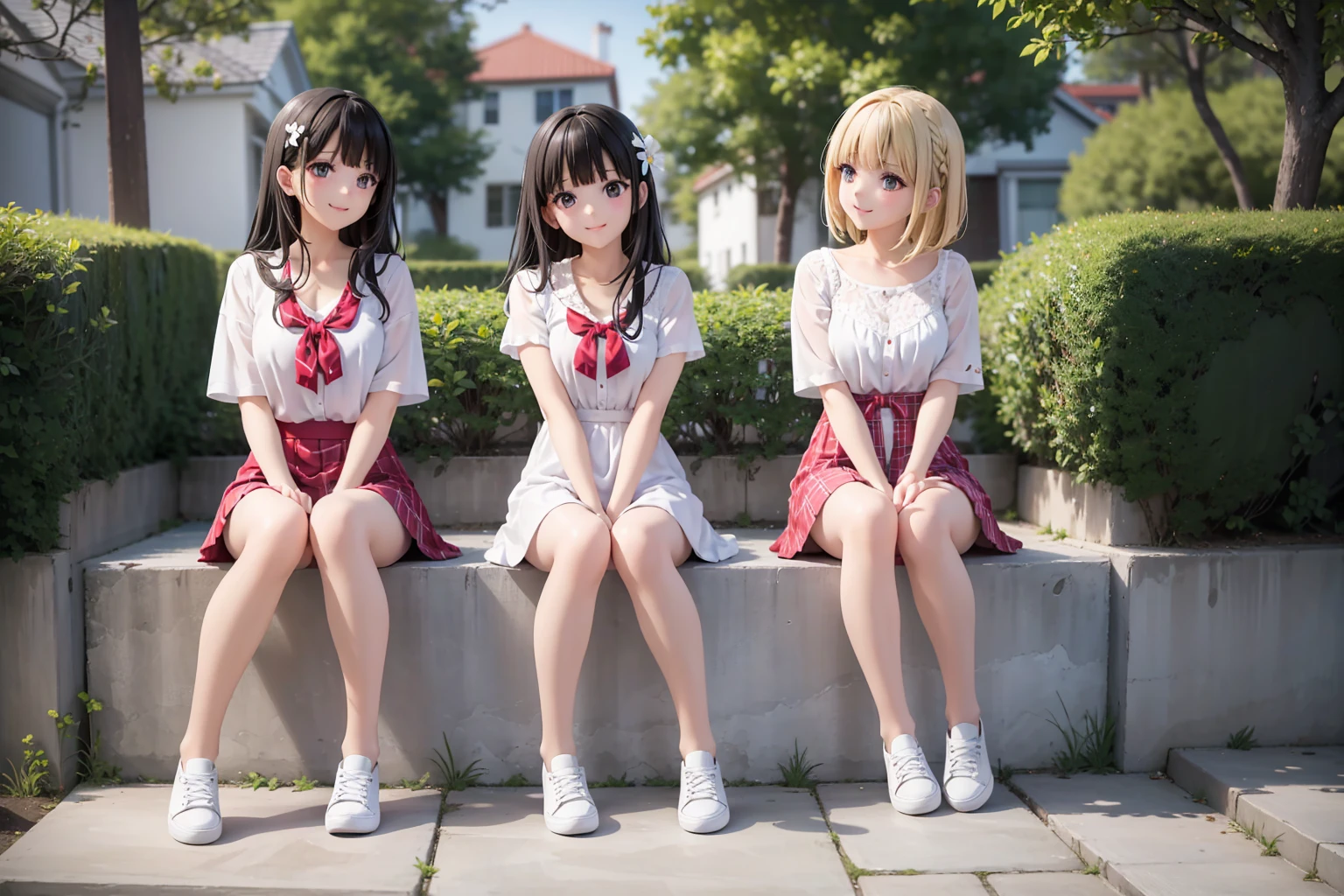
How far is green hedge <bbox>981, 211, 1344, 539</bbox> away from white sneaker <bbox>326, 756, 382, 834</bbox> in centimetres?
235

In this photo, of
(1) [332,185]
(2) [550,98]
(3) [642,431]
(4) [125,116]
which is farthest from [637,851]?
(2) [550,98]

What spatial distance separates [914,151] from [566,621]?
1661mm

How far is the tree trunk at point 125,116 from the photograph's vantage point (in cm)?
518

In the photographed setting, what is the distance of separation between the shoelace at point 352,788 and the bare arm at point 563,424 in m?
0.93

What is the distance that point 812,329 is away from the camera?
3.41 m

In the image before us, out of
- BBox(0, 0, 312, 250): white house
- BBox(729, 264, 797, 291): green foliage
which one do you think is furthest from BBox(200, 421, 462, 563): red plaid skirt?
BBox(729, 264, 797, 291): green foliage

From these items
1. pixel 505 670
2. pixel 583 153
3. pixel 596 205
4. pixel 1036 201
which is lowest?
pixel 505 670

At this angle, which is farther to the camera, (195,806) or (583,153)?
(583,153)

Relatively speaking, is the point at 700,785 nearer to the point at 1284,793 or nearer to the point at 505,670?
the point at 505,670

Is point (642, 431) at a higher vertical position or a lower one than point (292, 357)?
lower

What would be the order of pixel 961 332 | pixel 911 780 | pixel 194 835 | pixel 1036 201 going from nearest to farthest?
1. pixel 194 835
2. pixel 911 780
3. pixel 961 332
4. pixel 1036 201

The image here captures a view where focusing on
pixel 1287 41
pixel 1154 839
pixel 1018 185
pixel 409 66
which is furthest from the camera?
pixel 409 66

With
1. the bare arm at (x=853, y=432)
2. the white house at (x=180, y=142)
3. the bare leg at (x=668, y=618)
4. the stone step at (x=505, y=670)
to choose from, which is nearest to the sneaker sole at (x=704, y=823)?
the bare leg at (x=668, y=618)

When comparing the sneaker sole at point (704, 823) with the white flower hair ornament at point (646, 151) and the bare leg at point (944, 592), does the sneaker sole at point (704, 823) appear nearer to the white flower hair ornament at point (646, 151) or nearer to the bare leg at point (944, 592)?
the bare leg at point (944, 592)
